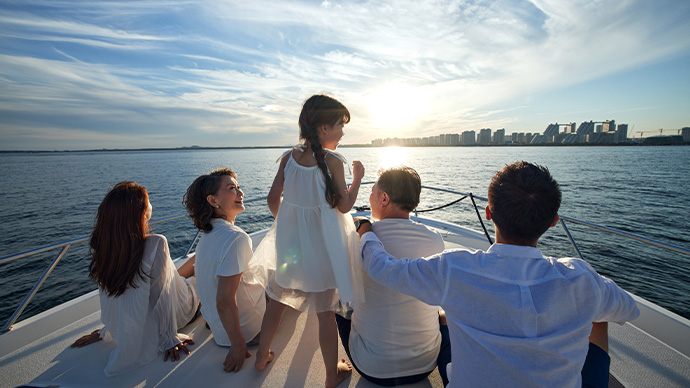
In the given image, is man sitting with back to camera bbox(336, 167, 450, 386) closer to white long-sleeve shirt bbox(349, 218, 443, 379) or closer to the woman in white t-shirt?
white long-sleeve shirt bbox(349, 218, 443, 379)

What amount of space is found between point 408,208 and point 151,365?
6.16ft

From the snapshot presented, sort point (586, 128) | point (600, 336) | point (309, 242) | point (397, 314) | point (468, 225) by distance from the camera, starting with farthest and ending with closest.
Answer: point (586, 128), point (468, 225), point (309, 242), point (397, 314), point (600, 336)

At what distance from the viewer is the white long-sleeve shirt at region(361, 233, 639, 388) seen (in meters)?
0.89

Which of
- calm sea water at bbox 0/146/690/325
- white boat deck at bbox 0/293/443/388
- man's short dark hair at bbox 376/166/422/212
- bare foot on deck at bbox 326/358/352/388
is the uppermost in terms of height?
man's short dark hair at bbox 376/166/422/212

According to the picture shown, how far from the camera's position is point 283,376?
1.77 meters

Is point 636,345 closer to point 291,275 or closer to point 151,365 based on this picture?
point 291,275

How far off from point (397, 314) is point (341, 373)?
A: 578 millimetres

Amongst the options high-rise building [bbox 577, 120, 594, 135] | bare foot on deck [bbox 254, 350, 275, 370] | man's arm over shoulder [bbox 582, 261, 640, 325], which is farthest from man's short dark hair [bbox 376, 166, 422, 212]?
high-rise building [bbox 577, 120, 594, 135]

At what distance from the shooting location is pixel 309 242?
1687 mm

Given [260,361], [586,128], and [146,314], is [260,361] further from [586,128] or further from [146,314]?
[586,128]

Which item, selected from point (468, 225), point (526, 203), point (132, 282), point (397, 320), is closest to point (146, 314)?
point (132, 282)

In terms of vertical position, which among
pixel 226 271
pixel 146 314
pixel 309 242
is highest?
pixel 309 242

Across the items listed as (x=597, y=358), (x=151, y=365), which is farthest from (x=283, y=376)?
(x=597, y=358)

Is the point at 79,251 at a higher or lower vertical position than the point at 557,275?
lower
